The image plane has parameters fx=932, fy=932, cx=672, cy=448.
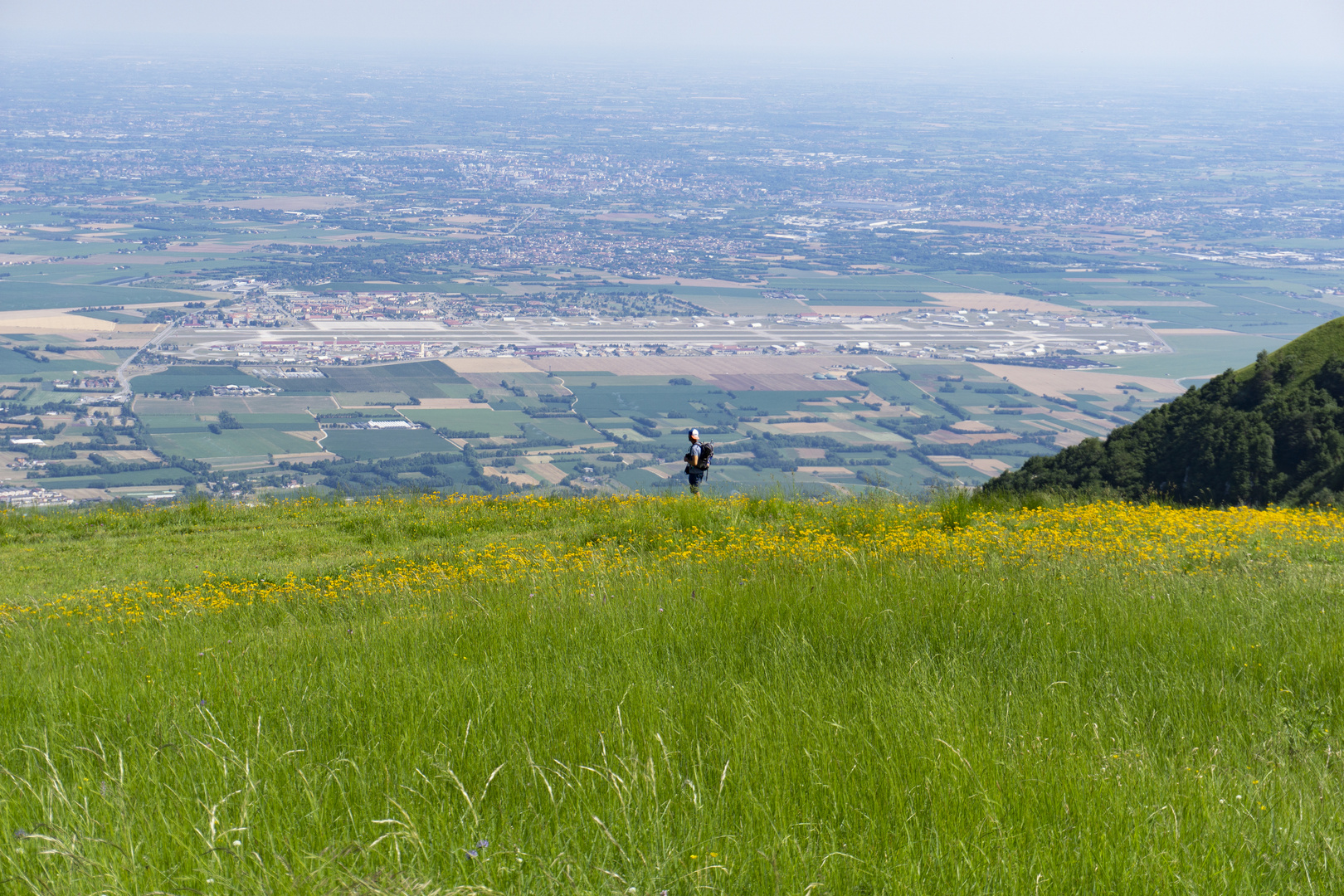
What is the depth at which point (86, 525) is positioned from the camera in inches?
564

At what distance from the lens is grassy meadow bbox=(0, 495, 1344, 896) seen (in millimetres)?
2760

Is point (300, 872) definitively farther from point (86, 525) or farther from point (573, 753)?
point (86, 525)

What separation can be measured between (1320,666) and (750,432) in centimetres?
6380

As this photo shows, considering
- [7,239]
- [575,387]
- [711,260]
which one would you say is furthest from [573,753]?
[7,239]

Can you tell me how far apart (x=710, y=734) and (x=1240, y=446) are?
17876mm

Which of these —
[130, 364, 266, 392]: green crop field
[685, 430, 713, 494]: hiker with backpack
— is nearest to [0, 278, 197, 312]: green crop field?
[130, 364, 266, 392]: green crop field

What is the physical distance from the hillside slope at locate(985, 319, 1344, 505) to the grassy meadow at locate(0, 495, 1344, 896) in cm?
1031

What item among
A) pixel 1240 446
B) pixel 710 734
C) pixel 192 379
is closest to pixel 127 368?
pixel 192 379

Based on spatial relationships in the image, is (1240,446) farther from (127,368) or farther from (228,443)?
(127,368)

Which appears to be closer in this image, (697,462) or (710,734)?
(710,734)

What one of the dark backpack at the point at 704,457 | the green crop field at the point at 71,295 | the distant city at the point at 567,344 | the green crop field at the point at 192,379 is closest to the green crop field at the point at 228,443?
the distant city at the point at 567,344

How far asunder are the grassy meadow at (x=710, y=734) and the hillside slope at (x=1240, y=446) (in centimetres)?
1031

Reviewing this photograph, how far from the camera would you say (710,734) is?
3846mm

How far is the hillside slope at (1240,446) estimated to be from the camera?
672 inches
